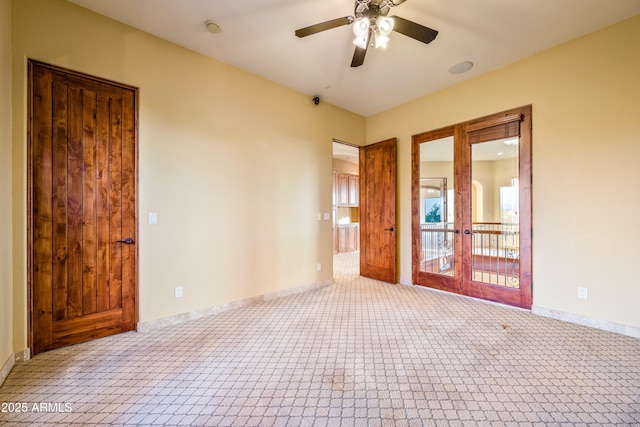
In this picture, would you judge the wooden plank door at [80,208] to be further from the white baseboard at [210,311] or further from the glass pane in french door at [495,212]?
the glass pane in french door at [495,212]

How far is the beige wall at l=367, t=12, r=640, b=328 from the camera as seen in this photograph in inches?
97.3

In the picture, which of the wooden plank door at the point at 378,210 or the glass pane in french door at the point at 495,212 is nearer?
the glass pane in french door at the point at 495,212

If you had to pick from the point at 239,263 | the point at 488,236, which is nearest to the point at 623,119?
the point at 488,236

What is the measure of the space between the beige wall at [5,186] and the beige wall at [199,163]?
0.08 metres

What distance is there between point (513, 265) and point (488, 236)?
1.51 feet

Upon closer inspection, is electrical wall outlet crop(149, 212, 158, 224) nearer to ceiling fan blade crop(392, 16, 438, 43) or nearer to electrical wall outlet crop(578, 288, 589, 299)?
ceiling fan blade crop(392, 16, 438, 43)

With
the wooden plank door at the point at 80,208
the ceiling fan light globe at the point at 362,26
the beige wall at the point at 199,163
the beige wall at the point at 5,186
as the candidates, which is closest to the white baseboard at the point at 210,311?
the beige wall at the point at 199,163

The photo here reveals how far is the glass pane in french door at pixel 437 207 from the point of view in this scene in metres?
3.82

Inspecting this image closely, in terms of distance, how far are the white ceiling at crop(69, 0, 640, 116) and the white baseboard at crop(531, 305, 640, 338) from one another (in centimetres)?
299

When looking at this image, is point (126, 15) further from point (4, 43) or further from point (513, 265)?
point (513, 265)

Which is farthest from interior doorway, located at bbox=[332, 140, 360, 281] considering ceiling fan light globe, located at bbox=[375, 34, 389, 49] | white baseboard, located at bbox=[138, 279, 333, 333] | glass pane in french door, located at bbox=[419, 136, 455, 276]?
ceiling fan light globe, located at bbox=[375, 34, 389, 49]

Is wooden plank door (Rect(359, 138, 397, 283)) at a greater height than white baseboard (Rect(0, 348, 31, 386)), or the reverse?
wooden plank door (Rect(359, 138, 397, 283))

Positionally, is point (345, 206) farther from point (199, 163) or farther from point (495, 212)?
point (199, 163)

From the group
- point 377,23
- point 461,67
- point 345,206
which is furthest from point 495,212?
point 345,206
